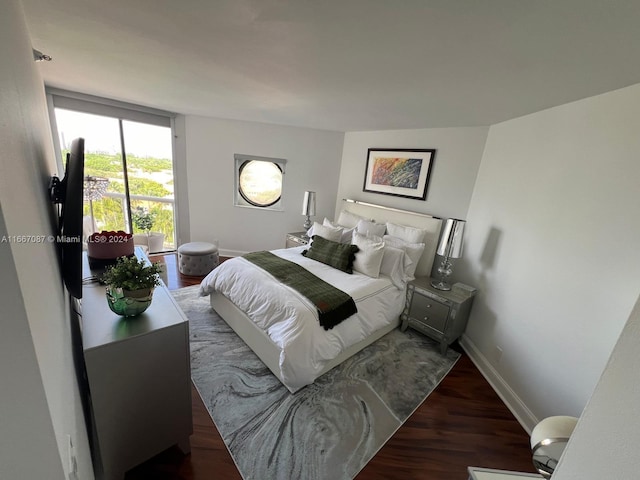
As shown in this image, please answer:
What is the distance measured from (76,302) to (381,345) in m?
2.50

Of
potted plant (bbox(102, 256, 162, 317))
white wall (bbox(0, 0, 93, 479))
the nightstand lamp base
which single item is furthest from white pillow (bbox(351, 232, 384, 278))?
white wall (bbox(0, 0, 93, 479))

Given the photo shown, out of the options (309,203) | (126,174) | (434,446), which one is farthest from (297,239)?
(434,446)

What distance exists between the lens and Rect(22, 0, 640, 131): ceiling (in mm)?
1021

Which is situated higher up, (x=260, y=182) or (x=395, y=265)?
(x=260, y=182)

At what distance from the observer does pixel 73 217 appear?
37.9 inches

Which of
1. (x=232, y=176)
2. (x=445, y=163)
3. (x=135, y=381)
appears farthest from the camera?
(x=232, y=176)

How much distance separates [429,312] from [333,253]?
1.20 metres

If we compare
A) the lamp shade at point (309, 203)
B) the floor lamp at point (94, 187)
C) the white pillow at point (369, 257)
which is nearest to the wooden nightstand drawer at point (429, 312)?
the white pillow at point (369, 257)

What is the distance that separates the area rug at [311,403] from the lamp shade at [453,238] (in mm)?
1020

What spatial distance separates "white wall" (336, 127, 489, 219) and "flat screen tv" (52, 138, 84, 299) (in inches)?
128

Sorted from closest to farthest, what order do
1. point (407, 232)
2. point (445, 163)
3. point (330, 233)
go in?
point (445, 163), point (407, 232), point (330, 233)

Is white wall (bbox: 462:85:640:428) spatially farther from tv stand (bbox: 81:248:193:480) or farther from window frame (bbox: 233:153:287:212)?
window frame (bbox: 233:153:287:212)

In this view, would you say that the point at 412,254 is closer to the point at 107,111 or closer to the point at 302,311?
the point at 302,311

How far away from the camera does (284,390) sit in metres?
2.00
